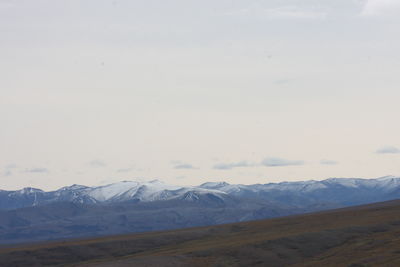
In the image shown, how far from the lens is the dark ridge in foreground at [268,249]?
101 meters

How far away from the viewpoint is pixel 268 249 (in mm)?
112812

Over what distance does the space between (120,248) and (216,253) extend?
4006 cm

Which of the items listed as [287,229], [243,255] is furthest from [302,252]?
[287,229]

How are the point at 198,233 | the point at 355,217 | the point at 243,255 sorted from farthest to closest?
the point at 198,233 < the point at 355,217 < the point at 243,255

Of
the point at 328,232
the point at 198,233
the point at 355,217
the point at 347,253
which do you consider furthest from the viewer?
the point at 198,233

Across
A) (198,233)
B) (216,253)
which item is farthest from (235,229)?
(216,253)

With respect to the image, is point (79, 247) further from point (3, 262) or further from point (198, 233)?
point (198, 233)

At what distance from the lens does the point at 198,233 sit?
164250 millimetres

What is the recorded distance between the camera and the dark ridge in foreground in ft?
332

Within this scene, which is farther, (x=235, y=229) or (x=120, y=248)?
(x=235, y=229)

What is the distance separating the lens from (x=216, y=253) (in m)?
113

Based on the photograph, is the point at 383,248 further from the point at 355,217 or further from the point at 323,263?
the point at 355,217

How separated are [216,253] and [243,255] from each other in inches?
211

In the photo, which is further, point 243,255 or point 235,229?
point 235,229
